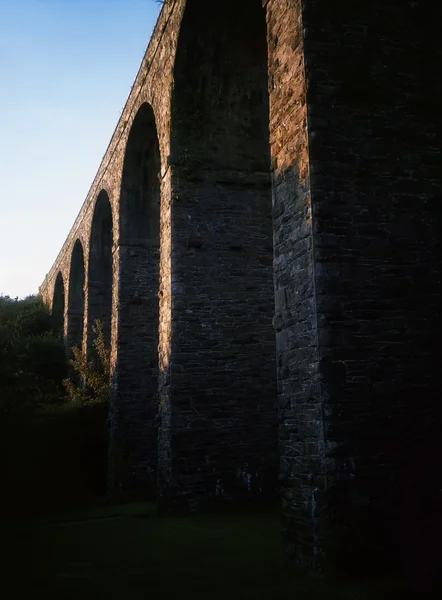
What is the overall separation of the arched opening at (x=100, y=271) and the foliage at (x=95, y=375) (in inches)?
12.4

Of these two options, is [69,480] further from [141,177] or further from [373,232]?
[373,232]

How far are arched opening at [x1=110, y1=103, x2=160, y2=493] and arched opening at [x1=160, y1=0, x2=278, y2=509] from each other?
2.34 m

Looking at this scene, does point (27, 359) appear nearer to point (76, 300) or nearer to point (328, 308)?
point (76, 300)

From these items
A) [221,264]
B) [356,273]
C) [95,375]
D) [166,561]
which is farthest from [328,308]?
[95,375]

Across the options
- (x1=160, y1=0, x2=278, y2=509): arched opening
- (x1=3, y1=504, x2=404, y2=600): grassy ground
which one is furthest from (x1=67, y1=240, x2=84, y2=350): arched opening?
(x1=3, y1=504, x2=404, y2=600): grassy ground

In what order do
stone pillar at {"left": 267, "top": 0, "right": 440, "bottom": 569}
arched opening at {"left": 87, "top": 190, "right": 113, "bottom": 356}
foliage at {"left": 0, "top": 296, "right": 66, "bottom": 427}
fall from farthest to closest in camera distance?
arched opening at {"left": 87, "top": 190, "right": 113, "bottom": 356}
foliage at {"left": 0, "top": 296, "right": 66, "bottom": 427}
stone pillar at {"left": 267, "top": 0, "right": 440, "bottom": 569}

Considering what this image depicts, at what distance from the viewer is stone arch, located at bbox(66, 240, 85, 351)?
62.2 feet

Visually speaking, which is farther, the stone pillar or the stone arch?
the stone arch

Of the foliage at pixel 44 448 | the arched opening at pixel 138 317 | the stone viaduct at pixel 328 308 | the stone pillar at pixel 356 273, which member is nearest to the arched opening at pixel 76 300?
the foliage at pixel 44 448

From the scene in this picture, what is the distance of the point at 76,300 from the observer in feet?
64.0

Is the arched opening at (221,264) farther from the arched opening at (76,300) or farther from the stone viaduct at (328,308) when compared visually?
the arched opening at (76,300)

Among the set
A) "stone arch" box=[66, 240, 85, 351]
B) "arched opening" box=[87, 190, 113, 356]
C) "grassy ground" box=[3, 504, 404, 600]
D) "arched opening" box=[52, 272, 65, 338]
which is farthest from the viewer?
"arched opening" box=[52, 272, 65, 338]

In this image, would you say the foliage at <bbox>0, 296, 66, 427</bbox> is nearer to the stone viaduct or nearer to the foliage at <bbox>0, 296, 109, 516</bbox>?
the foliage at <bbox>0, 296, 109, 516</bbox>

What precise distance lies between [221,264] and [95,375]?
5.67 metres
